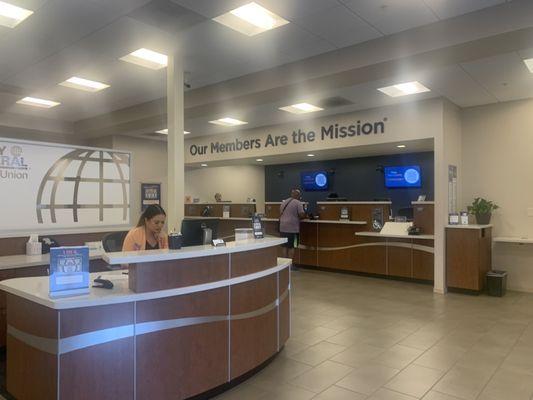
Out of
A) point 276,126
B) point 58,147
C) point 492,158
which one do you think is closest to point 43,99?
point 58,147

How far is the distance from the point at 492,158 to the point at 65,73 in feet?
22.7

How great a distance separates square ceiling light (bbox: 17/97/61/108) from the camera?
Result: 24.1 ft

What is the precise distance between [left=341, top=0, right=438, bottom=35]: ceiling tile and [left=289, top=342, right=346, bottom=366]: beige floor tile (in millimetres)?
3320

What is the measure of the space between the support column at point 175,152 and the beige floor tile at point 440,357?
9.57ft

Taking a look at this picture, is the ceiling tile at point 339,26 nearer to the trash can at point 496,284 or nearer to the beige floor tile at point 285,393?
the beige floor tile at point 285,393

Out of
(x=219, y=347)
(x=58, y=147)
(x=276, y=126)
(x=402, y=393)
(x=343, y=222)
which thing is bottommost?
(x=402, y=393)

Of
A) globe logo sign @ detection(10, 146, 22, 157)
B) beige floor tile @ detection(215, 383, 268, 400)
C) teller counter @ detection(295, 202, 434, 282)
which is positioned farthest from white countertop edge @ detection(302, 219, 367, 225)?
globe logo sign @ detection(10, 146, 22, 157)

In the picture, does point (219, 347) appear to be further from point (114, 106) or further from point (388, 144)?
point (114, 106)

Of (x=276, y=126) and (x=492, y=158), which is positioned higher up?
(x=276, y=126)

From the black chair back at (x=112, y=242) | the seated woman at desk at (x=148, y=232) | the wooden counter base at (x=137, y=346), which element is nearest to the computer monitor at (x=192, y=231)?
the seated woman at desk at (x=148, y=232)

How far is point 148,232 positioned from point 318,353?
6.61 feet

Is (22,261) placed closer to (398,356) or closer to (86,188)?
(86,188)

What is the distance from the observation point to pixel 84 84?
6.46 m

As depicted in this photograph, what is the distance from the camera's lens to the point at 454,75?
5.50 m
